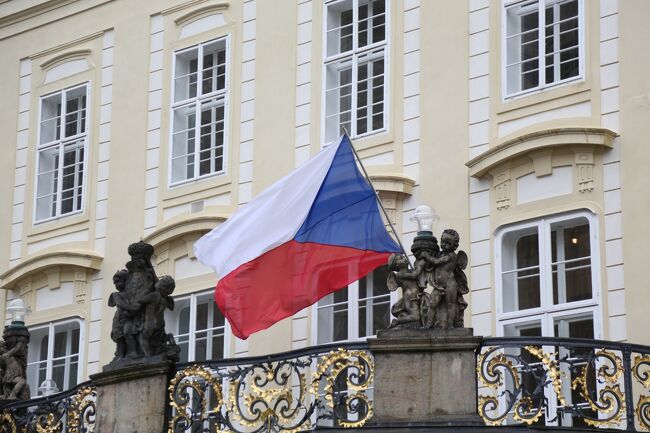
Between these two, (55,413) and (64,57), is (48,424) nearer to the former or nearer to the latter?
(55,413)

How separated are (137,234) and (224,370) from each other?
3370mm

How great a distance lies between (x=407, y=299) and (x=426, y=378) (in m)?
0.73

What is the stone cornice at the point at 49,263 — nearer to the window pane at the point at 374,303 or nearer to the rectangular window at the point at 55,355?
the rectangular window at the point at 55,355

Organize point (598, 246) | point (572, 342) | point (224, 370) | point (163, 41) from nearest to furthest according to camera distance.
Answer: point (572, 342) < point (598, 246) < point (224, 370) < point (163, 41)

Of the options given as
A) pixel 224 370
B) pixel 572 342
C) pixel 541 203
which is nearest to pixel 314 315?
pixel 224 370

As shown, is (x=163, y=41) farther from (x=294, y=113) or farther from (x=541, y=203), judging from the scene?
(x=541, y=203)

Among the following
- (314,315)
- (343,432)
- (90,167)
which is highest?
(90,167)

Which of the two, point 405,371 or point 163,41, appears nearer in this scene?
point 405,371

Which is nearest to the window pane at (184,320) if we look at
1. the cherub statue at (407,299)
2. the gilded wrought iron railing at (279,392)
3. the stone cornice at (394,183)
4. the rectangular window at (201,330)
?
the rectangular window at (201,330)

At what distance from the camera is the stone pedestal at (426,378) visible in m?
18.2

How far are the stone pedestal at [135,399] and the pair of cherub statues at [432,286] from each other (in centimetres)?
268

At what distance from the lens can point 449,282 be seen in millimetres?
18469

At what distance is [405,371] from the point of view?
60.4 ft

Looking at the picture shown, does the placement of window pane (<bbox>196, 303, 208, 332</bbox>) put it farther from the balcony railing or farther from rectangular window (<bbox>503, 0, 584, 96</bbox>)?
rectangular window (<bbox>503, 0, 584, 96</bbox>)
